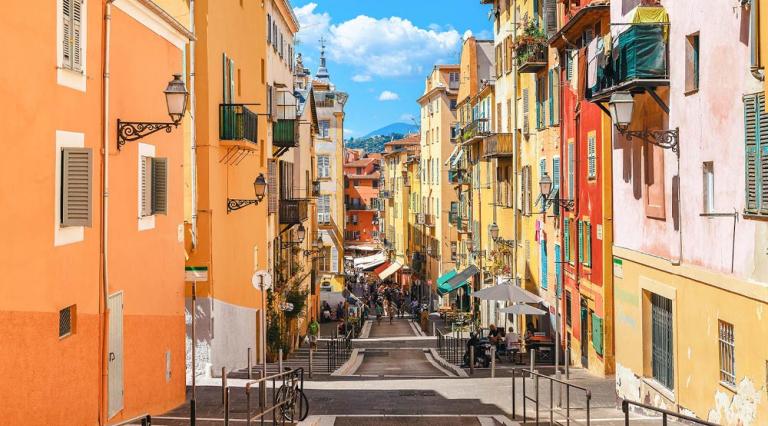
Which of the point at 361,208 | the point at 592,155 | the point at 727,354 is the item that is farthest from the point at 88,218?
the point at 361,208

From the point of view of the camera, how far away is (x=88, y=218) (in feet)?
38.7

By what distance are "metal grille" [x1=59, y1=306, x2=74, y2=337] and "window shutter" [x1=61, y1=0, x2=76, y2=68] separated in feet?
10.3

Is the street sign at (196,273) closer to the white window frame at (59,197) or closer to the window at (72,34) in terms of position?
the white window frame at (59,197)

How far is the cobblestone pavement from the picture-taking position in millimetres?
15950

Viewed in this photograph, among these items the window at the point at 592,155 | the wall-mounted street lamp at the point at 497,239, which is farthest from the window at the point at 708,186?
the wall-mounted street lamp at the point at 497,239

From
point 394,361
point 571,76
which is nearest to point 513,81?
point 571,76

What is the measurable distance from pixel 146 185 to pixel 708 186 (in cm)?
924

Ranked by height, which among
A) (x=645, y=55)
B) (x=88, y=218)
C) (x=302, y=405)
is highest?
(x=645, y=55)

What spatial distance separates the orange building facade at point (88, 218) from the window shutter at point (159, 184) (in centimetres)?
2

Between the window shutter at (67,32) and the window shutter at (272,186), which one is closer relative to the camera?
the window shutter at (67,32)

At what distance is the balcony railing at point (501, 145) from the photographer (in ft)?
137

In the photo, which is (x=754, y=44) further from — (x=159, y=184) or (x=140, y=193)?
(x=159, y=184)

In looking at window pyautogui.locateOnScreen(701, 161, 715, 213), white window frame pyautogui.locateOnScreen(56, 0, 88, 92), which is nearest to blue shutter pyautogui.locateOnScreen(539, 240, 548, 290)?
window pyautogui.locateOnScreen(701, 161, 715, 213)

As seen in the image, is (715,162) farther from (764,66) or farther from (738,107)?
(764,66)
